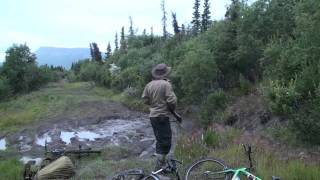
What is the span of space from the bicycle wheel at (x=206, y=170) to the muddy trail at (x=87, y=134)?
9647mm

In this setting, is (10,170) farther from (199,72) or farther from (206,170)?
(199,72)

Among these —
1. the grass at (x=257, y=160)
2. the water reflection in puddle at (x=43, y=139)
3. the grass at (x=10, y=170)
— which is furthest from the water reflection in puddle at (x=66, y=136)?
the grass at (x=257, y=160)

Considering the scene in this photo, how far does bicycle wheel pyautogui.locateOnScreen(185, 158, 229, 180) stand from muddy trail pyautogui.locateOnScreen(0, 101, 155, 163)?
380 inches

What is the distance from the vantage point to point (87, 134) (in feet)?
92.6

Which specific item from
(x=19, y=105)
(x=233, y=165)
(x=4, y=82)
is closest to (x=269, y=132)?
(x=233, y=165)

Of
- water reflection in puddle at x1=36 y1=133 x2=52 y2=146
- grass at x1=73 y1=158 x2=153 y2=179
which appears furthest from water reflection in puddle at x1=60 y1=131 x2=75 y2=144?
grass at x1=73 y1=158 x2=153 y2=179

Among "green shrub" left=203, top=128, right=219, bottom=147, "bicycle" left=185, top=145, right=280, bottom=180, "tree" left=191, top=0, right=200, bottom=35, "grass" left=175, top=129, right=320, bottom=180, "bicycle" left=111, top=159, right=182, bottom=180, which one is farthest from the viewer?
"tree" left=191, top=0, right=200, bottom=35

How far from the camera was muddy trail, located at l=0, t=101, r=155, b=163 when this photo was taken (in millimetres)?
22602

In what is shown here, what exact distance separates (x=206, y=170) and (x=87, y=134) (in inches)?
773

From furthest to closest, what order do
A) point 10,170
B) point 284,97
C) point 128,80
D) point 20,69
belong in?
Answer: point 20,69 → point 128,80 → point 10,170 → point 284,97

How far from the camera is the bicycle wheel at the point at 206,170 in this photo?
29.9 ft

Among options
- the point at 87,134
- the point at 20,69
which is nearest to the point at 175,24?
the point at 20,69

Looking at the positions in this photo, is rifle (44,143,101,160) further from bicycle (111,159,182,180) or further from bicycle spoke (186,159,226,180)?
bicycle (111,159,182,180)

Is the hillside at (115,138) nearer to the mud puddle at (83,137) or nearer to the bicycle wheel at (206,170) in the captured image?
the mud puddle at (83,137)
